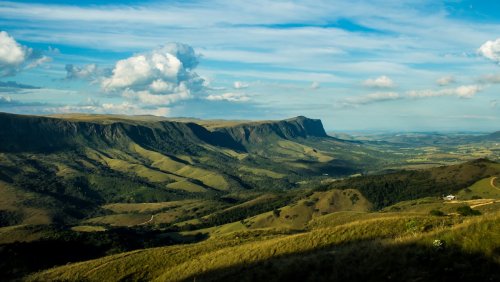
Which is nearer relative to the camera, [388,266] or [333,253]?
[388,266]

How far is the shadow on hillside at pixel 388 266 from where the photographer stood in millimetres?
25995

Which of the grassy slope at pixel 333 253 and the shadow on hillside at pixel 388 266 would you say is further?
the grassy slope at pixel 333 253

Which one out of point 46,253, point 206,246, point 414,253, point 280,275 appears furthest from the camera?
point 46,253

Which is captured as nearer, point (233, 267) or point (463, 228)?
point (463, 228)

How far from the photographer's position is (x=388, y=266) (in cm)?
2894

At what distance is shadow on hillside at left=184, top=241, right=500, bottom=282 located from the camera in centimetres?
2600

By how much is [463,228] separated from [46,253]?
147 metres

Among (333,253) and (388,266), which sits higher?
(388,266)

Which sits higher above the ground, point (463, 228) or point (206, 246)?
point (463, 228)

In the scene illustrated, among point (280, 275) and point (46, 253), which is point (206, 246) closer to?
point (280, 275)

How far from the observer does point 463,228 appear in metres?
30.8

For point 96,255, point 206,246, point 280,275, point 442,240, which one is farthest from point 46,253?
point 442,240

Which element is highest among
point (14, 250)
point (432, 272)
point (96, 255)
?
point (432, 272)

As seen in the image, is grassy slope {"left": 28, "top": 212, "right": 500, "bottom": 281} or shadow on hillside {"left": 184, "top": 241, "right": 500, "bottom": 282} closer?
shadow on hillside {"left": 184, "top": 241, "right": 500, "bottom": 282}
